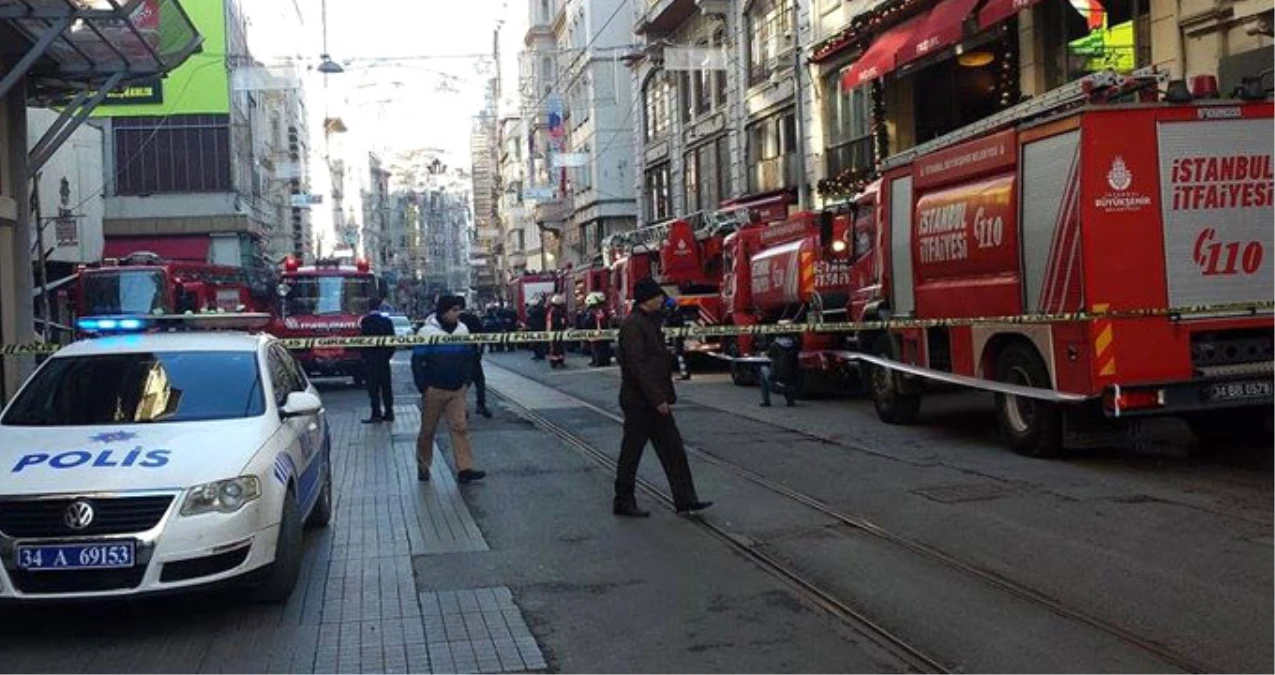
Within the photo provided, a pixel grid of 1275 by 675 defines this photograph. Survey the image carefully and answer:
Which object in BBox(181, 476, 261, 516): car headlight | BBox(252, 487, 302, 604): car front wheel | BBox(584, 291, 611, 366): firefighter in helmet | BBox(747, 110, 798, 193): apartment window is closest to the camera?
BBox(181, 476, 261, 516): car headlight

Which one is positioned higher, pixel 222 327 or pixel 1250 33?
pixel 1250 33

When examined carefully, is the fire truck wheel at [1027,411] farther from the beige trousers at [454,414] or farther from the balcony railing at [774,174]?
the balcony railing at [774,174]

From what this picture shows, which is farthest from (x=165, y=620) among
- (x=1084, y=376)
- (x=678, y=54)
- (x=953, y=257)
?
(x=678, y=54)

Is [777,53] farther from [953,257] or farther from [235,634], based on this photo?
[235,634]

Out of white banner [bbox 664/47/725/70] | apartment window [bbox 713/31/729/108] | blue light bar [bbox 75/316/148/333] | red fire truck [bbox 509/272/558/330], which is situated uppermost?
apartment window [bbox 713/31/729/108]

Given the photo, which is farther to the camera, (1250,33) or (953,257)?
(1250,33)

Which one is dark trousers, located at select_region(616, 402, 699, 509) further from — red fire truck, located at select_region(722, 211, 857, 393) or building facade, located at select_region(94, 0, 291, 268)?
building facade, located at select_region(94, 0, 291, 268)

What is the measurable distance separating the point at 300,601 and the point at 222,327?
5.53 meters

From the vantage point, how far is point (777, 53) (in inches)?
1271

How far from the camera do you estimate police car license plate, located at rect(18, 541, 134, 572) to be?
5863mm

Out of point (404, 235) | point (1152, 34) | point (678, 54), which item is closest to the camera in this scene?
point (1152, 34)

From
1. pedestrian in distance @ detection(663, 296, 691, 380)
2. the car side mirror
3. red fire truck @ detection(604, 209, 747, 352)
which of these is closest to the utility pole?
red fire truck @ detection(604, 209, 747, 352)

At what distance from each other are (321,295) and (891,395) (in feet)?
48.8

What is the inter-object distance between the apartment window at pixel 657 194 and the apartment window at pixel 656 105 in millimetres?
1373
